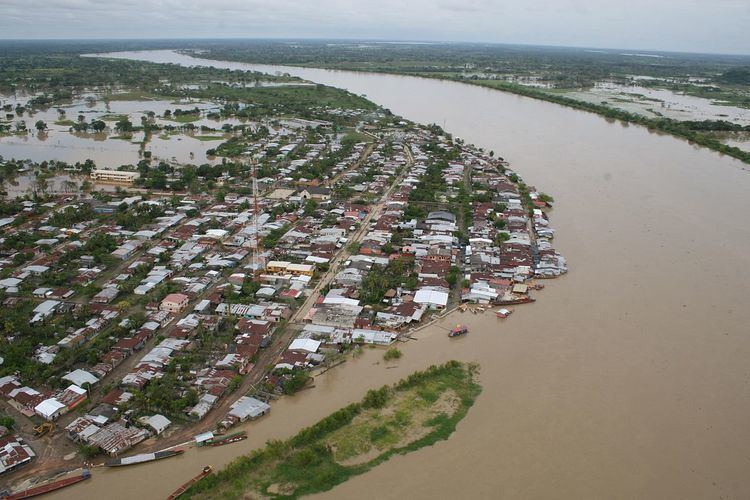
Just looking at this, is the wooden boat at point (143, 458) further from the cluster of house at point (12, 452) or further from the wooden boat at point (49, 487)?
the cluster of house at point (12, 452)

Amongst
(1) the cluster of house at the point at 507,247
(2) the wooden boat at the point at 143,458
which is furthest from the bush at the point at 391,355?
(2) the wooden boat at the point at 143,458

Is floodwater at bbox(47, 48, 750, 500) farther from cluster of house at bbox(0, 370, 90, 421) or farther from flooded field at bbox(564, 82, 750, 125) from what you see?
flooded field at bbox(564, 82, 750, 125)

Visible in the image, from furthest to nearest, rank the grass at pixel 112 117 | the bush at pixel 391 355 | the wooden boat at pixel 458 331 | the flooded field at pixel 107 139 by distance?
the grass at pixel 112 117, the flooded field at pixel 107 139, the wooden boat at pixel 458 331, the bush at pixel 391 355

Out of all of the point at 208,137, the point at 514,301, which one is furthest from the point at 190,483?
the point at 208,137

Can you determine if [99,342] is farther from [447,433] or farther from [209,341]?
[447,433]

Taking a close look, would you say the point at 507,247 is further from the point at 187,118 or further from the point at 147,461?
the point at 187,118

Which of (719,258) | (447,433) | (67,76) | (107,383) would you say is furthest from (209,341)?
(67,76)

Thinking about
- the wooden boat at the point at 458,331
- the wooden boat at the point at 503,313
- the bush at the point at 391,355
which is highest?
the wooden boat at the point at 503,313
